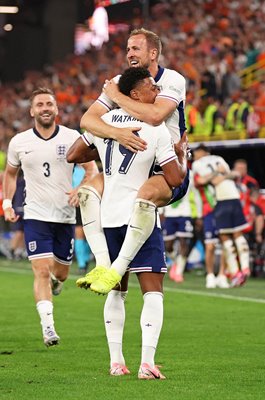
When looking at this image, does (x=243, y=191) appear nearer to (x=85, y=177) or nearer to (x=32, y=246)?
(x=85, y=177)

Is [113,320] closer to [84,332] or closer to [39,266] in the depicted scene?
[39,266]

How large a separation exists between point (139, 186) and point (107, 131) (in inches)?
17.7

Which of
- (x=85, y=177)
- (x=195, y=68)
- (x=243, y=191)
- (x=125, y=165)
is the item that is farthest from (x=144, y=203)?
(x=195, y=68)

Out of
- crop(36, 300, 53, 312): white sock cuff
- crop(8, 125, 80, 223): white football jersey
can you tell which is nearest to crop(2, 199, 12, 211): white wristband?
crop(8, 125, 80, 223): white football jersey

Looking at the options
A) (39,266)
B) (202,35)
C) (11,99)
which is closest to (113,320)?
(39,266)

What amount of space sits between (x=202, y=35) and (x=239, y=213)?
47.2 ft

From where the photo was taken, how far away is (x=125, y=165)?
876cm

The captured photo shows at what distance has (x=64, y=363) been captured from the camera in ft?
32.4

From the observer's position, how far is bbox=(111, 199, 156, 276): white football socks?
339 inches

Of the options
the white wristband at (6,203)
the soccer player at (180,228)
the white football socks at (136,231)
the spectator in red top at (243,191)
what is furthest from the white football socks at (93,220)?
the spectator in red top at (243,191)

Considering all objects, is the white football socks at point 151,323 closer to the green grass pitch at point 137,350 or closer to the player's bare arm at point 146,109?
the green grass pitch at point 137,350

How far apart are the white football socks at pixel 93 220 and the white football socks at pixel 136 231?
0.26 meters

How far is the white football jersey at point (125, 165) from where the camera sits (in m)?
8.70

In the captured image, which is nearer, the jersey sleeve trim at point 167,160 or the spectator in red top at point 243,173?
the jersey sleeve trim at point 167,160
